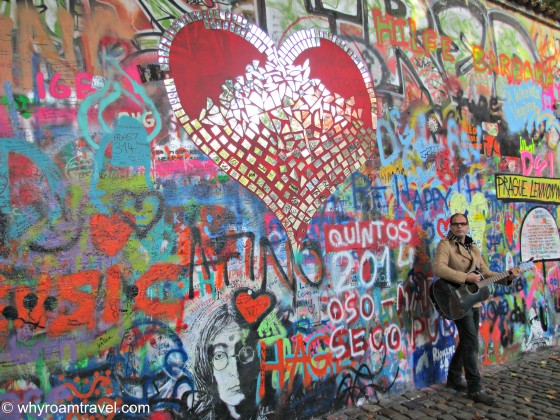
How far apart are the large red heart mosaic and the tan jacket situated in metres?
1.35

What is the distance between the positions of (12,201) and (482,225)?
5215 millimetres

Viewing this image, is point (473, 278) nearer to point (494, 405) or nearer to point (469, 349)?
point (469, 349)

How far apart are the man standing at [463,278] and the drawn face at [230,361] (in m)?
2.26

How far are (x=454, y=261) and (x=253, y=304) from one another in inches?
92.4

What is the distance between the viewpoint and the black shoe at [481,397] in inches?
166

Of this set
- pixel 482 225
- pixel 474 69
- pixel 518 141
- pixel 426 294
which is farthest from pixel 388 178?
pixel 518 141

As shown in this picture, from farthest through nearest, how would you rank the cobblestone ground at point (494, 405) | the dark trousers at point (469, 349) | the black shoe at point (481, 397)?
the dark trousers at point (469, 349), the black shoe at point (481, 397), the cobblestone ground at point (494, 405)

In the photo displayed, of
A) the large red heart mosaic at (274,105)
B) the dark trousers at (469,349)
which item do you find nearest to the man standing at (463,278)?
the dark trousers at (469,349)

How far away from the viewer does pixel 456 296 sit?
4.36 m

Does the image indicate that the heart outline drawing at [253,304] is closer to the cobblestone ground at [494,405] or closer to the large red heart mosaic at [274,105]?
the large red heart mosaic at [274,105]

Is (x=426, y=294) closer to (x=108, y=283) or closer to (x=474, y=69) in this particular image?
(x=474, y=69)

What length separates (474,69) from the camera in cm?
544

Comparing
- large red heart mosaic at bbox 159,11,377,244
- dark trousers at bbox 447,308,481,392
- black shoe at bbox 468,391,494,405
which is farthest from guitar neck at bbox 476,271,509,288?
large red heart mosaic at bbox 159,11,377,244

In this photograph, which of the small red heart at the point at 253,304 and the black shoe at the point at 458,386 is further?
the black shoe at the point at 458,386
